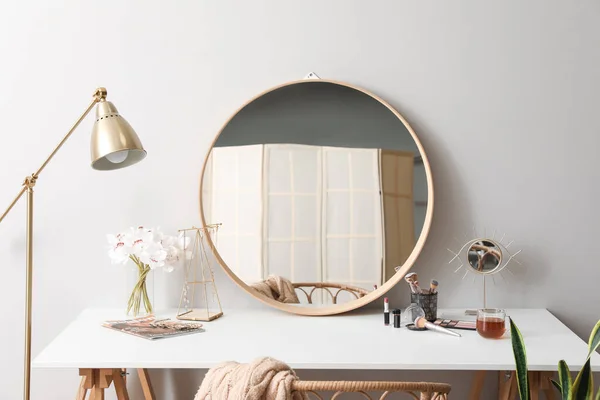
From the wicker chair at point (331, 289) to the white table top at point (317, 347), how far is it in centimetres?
9

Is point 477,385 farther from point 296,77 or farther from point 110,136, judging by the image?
point 110,136

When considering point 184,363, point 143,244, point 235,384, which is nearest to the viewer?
point 235,384

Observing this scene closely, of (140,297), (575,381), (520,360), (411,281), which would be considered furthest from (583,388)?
(140,297)

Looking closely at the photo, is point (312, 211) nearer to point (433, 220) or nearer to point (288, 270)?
point (288, 270)

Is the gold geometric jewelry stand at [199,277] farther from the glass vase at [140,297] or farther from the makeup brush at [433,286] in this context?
the makeup brush at [433,286]

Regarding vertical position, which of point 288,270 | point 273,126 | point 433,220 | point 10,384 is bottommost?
point 10,384

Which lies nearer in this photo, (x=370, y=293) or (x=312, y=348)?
(x=312, y=348)

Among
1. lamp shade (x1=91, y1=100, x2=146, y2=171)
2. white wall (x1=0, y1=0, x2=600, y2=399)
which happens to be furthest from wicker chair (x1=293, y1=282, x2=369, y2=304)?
lamp shade (x1=91, y1=100, x2=146, y2=171)

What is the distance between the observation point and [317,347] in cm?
211

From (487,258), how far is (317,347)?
0.77 metres

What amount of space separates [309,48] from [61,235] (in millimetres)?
1159

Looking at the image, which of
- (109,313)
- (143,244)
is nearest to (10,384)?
(109,313)

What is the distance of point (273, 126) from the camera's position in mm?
2559

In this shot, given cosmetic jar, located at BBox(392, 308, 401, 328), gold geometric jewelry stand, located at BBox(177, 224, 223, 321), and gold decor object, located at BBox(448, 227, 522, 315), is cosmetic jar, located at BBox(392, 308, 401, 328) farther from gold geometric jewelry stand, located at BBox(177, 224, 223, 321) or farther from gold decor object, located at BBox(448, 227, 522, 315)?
gold geometric jewelry stand, located at BBox(177, 224, 223, 321)
